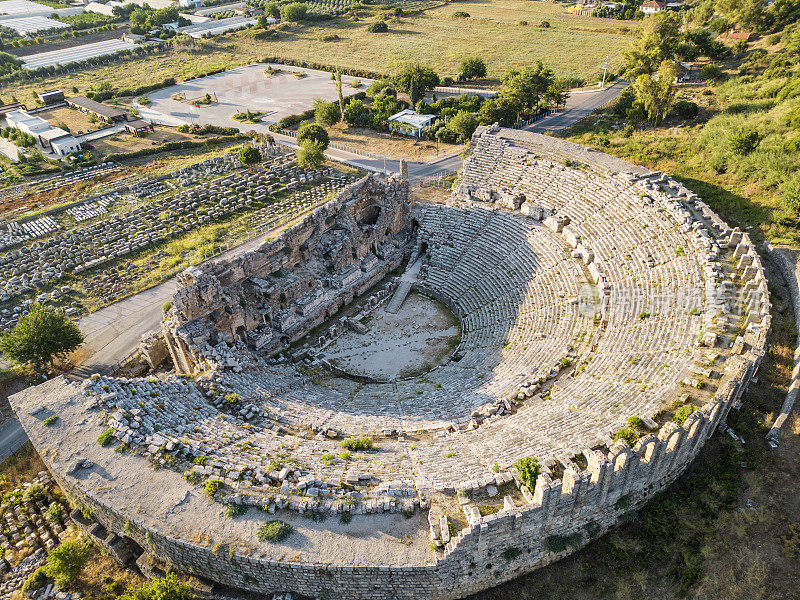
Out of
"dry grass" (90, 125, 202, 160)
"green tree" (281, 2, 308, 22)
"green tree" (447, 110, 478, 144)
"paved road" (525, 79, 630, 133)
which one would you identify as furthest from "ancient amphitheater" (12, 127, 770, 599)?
"green tree" (281, 2, 308, 22)

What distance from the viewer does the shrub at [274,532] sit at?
70.6 feet

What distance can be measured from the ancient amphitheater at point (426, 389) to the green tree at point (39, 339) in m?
5.98

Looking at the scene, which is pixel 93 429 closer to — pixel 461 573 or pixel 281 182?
pixel 461 573

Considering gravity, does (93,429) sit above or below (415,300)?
above

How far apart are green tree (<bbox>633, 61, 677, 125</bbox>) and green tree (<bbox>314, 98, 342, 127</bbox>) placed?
40.5 meters

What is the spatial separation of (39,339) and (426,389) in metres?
27.0

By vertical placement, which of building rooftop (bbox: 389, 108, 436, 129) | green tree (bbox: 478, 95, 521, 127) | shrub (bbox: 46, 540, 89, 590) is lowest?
Answer: shrub (bbox: 46, 540, 89, 590)

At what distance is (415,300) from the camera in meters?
43.8

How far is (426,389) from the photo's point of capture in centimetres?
3366

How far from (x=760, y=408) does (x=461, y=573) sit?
734 inches

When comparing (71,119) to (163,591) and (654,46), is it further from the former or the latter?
(654,46)

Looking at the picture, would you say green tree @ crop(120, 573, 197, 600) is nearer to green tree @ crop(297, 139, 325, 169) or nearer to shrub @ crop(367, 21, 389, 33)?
green tree @ crop(297, 139, 325, 169)

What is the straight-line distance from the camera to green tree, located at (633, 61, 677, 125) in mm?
57812

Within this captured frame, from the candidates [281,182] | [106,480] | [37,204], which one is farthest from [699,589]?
[37,204]
